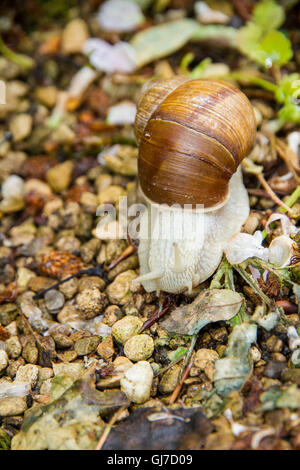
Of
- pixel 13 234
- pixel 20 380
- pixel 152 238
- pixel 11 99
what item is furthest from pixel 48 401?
pixel 11 99

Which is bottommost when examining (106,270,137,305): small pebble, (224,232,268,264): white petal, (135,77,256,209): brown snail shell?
(106,270,137,305): small pebble

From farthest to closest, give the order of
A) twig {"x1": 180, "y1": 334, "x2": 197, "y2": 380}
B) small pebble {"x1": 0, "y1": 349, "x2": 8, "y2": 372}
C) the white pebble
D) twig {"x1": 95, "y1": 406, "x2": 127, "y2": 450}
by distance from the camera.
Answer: the white pebble, small pebble {"x1": 0, "y1": 349, "x2": 8, "y2": 372}, twig {"x1": 180, "y1": 334, "x2": 197, "y2": 380}, twig {"x1": 95, "y1": 406, "x2": 127, "y2": 450}

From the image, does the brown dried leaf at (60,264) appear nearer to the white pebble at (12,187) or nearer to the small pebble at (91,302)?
the small pebble at (91,302)

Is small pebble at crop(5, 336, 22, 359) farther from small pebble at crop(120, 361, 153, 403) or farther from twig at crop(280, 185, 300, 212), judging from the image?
twig at crop(280, 185, 300, 212)

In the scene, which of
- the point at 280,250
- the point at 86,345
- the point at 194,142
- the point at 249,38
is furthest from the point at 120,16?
the point at 86,345

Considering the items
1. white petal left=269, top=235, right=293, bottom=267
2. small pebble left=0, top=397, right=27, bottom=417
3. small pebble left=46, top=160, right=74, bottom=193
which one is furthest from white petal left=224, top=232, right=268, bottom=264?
small pebble left=46, top=160, right=74, bottom=193

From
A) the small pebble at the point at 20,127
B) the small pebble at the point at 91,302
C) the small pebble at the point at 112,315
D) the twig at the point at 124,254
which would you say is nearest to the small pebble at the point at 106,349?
the small pebble at the point at 112,315
